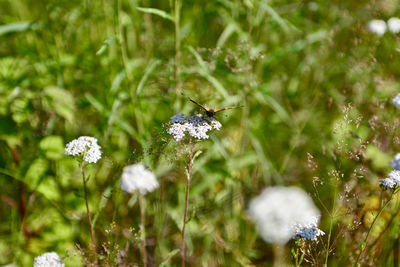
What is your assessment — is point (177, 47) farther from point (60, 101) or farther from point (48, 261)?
point (48, 261)

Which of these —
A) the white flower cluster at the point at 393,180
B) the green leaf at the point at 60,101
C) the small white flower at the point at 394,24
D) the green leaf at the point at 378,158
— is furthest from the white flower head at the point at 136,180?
the small white flower at the point at 394,24

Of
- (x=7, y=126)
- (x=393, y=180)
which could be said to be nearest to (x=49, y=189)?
(x=7, y=126)

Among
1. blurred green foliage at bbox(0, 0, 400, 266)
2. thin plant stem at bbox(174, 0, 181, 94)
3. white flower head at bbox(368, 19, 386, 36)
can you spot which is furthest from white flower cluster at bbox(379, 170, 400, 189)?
white flower head at bbox(368, 19, 386, 36)

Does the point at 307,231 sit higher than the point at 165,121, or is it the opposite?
the point at 165,121

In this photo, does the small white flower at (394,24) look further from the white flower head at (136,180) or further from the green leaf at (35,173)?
the green leaf at (35,173)

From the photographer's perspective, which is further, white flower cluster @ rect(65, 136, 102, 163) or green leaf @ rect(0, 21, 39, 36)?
green leaf @ rect(0, 21, 39, 36)

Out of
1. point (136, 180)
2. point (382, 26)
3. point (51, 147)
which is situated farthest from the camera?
point (382, 26)

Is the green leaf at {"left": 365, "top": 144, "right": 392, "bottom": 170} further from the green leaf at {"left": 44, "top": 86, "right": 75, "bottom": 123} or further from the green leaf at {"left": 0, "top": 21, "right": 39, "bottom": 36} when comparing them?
the green leaf at {"left": 0, "top": 21, "right": 39, "bottom": 36}
